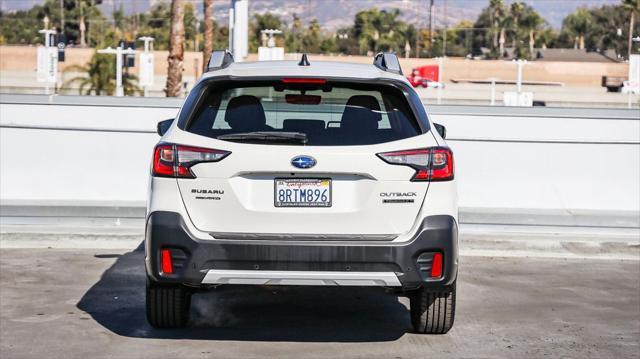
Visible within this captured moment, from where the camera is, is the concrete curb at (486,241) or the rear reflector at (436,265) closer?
the rear reflector at (436,265)

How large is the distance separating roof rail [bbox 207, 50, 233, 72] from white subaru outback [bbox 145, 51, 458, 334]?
0.45 m

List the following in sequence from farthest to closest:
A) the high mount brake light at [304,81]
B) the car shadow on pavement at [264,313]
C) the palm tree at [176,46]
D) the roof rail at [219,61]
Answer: the palm tree at [176,46], the car shadow on pavement at [264,313], the roof rail at [219,61], the high mount brake light at [304,81]

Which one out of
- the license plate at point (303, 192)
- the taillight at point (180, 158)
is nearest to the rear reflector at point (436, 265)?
the license plate at point (303, 192)

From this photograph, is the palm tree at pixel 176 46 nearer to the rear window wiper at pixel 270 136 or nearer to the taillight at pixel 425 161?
the rear window wiper at pixel 270 136

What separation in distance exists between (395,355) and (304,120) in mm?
1599

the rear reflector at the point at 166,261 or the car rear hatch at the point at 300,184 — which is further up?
the car rear hatch at the point at 300,184

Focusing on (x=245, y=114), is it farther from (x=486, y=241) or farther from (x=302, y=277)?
(x=486, y=241)

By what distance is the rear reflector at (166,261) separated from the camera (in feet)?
22.9

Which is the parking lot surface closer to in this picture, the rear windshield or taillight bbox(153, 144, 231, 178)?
the rear windshield

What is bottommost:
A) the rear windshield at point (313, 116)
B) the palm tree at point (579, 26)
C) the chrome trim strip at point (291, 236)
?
the chrome trim strip at point (291, 236)

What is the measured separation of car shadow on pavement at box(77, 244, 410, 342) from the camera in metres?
7.90

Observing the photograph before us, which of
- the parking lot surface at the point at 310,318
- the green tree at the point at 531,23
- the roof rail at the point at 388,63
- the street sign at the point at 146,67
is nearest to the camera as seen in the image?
the parking lot surface at the point at 310,318

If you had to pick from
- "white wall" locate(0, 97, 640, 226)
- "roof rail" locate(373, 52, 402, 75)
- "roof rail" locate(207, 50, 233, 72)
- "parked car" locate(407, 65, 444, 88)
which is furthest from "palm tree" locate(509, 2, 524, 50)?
"roof rail" locate(207, 50, 233, 72)

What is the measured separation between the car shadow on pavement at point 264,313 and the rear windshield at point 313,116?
3.27ft
